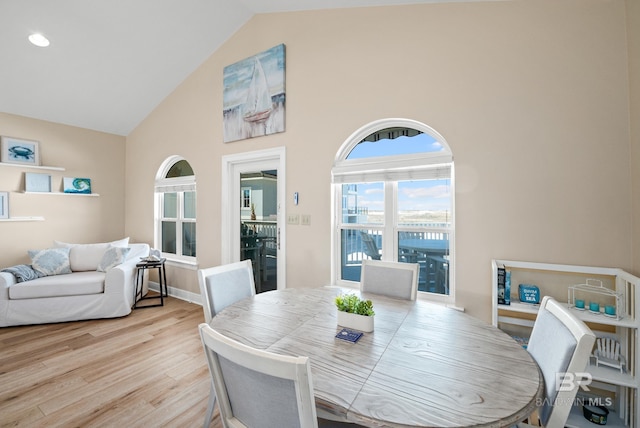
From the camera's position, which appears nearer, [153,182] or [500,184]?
[500,184]

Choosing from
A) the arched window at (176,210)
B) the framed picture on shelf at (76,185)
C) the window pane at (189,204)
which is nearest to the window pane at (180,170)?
the arched window at (176,210)

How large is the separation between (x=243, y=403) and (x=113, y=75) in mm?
4513

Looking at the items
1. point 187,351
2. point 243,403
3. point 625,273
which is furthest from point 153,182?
point 625,273

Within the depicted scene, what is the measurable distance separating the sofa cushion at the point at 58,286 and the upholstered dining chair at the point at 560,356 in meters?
4.24

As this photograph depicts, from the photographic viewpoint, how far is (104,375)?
2.21 meters

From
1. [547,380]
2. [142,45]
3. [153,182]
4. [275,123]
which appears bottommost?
[547,380]

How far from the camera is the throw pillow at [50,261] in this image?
3.49 meters

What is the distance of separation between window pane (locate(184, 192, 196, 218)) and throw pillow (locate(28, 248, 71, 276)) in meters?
1.57

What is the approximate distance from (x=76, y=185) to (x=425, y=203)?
202 inches

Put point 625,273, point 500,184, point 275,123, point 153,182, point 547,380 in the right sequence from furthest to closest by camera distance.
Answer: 1. point 153,182
2. point 275,123
3. point 500,184
4. point 625,273
5. point 547,380

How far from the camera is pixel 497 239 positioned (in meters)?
2.15

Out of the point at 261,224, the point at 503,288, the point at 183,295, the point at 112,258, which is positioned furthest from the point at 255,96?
the point at 503,288

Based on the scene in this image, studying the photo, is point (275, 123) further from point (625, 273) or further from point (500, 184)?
point (625, 273)

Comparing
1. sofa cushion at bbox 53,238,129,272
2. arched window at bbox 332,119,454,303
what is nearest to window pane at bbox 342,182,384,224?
arched window at bbox 332,119,454,303
